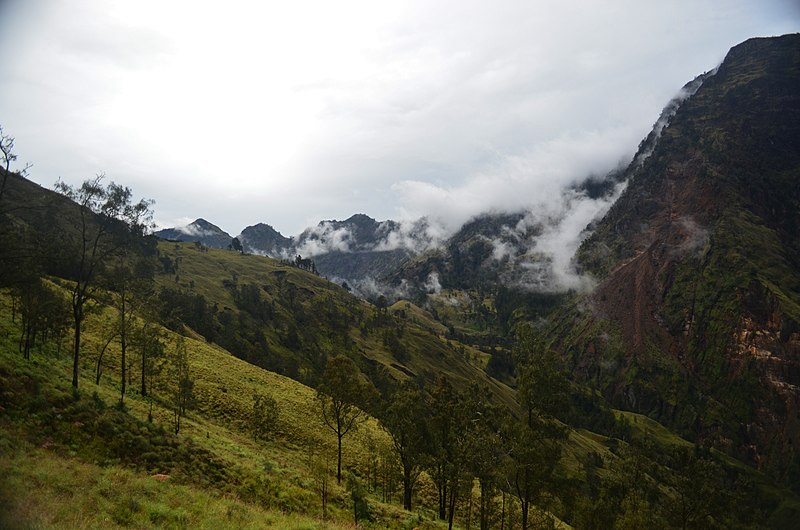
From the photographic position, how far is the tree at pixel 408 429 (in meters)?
41.2

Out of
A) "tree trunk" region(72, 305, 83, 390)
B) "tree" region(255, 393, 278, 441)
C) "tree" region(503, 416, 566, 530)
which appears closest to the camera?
"tree" region(503, 416, 566, 530)

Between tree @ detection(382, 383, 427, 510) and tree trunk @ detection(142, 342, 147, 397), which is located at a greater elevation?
tree trunk @ detection(142, 342, 147, 397)

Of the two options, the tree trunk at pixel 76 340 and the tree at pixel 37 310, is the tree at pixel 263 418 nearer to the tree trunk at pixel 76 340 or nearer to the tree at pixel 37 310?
the tree trunk at pixel 76 340

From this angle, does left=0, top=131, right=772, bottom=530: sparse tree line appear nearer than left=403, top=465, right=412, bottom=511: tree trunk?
Yes

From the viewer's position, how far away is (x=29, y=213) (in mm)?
127562

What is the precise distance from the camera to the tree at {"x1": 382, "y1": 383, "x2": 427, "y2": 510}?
41250mm

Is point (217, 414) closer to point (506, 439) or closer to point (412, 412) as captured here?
point (412, 412)

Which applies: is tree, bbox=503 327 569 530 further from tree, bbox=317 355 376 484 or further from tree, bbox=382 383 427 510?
tree, bbox=317 355 376 484

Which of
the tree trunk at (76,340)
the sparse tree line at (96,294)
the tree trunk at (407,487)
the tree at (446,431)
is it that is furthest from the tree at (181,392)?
the tree at (446,431)

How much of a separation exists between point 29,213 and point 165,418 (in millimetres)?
131344

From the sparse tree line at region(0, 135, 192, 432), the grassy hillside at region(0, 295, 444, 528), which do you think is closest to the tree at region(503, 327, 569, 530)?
the grassy hillside at region(0, 295, 444, 528)

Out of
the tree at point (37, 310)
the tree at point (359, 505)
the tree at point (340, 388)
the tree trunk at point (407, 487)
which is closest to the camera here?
the tree at point (359, 505)

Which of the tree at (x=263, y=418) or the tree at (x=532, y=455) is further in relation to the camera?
the tree at (x=263, y=418)

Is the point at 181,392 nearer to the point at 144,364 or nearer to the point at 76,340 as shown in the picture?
the point at 144,364
